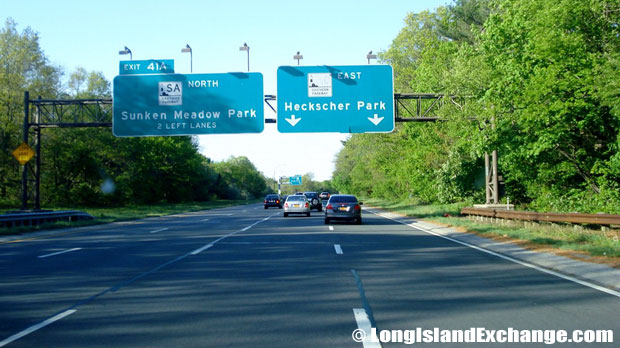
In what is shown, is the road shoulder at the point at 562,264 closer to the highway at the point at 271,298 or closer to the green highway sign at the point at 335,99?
the highway at the point at 271,298

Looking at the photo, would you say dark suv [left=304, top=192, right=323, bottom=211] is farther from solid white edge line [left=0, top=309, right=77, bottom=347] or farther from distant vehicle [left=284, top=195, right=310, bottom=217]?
solid white edge line [left=0, top=309, right=77, bottom=347]

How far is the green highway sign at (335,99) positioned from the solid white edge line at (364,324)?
16835 mm

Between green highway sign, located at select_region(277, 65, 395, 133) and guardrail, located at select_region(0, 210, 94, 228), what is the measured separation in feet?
41.0

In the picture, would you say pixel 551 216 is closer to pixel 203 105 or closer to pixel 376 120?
pixel 376 120

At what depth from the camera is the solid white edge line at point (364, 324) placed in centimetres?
557

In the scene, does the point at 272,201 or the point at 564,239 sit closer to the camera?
the point at 564,239

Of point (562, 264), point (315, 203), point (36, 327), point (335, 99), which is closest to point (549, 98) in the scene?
point (335, 99)

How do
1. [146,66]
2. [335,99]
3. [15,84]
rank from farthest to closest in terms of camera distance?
[15,84] → [146,66] → [335,99]

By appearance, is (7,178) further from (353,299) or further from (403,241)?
(353,299)

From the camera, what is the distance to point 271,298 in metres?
8.06

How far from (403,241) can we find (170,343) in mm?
12540

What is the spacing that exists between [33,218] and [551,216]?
74.1ft

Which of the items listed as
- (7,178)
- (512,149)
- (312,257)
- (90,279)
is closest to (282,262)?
A: (312,257)

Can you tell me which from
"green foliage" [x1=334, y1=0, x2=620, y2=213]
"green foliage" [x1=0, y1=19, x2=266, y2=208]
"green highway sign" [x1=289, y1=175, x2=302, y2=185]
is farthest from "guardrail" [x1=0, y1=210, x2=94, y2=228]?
"green highway sign" [x1=289, y1=175, x2=302, y2=185]
